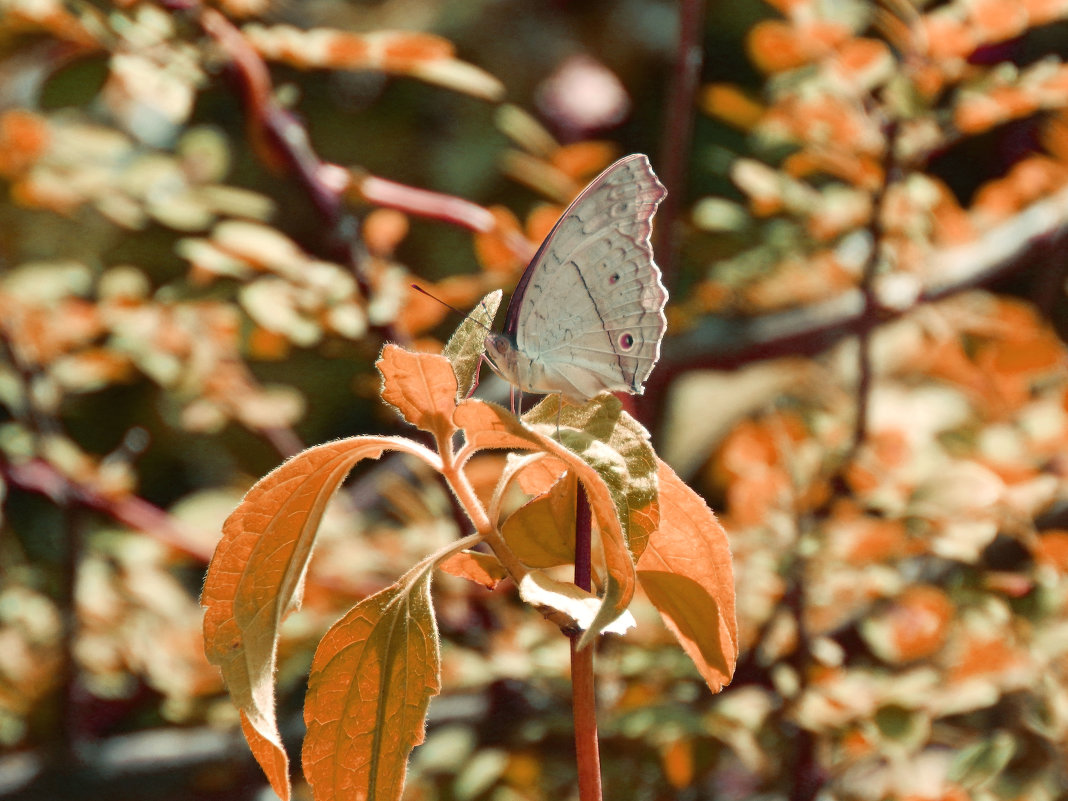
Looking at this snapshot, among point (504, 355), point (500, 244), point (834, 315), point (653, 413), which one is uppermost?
point (504, 355)

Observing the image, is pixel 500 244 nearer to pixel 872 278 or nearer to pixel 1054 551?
pixel 872 278

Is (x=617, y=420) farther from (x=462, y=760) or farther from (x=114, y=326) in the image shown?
(x=114, y=326)

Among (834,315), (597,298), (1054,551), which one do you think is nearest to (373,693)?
(597,298)

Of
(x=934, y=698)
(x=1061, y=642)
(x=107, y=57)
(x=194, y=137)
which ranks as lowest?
(x=934, y=698)

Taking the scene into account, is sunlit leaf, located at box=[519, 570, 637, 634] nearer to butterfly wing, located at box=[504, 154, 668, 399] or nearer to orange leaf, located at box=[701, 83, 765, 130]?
butterfly wing, located at box=[504, 154, 668, 399]

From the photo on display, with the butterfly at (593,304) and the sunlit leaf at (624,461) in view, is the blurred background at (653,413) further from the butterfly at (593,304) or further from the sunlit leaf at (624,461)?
the sunlit leaf at (624,461)

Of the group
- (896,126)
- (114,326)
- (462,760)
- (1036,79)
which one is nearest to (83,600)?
(114,326)

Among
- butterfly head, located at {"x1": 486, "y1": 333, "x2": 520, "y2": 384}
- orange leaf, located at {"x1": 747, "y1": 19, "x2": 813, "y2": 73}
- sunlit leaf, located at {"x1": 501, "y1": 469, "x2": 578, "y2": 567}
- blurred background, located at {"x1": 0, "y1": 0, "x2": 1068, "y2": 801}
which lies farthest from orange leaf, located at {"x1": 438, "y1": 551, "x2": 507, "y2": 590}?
orange leaf, located at {"x1": 747, "y1": 19, "x2": 813, "y2": 73}
